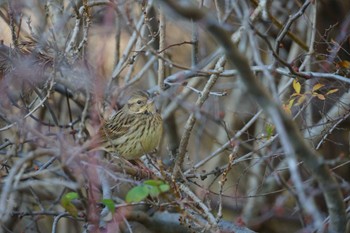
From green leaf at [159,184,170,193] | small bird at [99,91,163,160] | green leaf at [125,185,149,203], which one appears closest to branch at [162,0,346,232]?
green leaf at [159,184,170,193]

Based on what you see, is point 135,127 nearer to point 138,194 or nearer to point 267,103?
point 138,194

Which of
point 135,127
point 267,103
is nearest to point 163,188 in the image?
point 267,103

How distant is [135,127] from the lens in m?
6.64

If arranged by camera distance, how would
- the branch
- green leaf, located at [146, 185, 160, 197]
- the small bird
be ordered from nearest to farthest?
the branch
green leaf, located at [146, 185, 160, 197]
the small bird

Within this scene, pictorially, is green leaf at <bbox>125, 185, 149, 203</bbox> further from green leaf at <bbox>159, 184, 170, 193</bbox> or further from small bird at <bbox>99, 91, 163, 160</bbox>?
small bird at <bbox>99, 91, 163, 160</bbox>

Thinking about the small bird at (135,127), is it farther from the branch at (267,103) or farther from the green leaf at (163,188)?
the branch at (267,103)

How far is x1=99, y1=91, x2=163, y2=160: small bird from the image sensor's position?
6.38 m

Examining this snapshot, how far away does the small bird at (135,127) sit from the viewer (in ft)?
20.9

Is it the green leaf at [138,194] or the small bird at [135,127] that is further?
the small bird at [135,127]

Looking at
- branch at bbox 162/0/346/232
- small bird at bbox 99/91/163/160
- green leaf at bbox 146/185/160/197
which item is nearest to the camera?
branch at bbox 162/0/346/232

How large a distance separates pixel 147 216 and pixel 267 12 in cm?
227

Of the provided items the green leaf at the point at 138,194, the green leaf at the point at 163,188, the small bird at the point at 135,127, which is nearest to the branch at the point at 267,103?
the green leaf at the point at 163,188

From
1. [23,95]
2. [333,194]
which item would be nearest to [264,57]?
[23,95]

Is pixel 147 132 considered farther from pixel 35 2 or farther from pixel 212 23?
pixel 212 23
